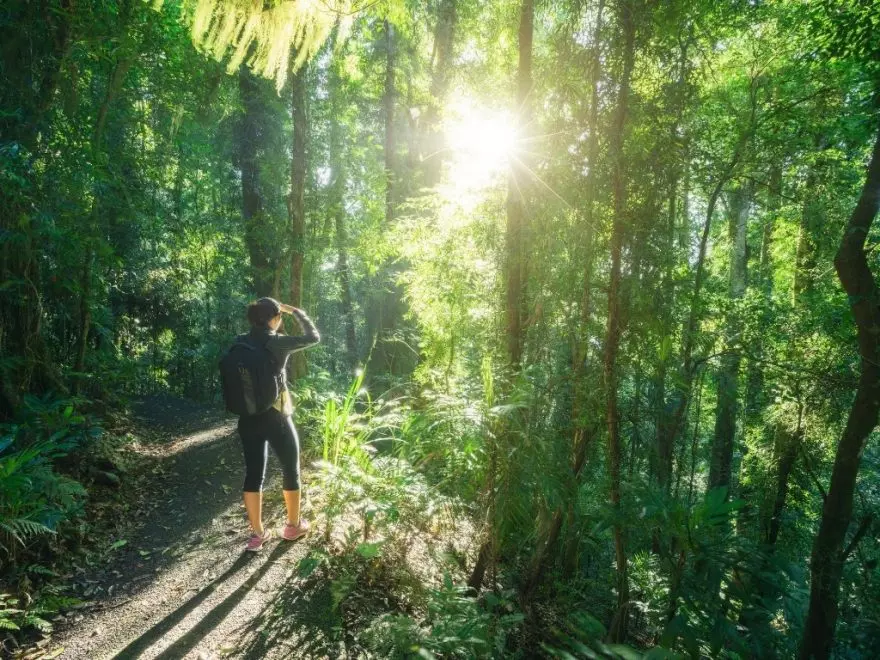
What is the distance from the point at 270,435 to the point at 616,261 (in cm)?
321

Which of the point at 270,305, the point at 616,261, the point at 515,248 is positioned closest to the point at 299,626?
the point at 270,305

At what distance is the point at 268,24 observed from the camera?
2.92m

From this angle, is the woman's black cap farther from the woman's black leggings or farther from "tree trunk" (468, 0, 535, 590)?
"tree trunk" (468, 0, 535, 590)

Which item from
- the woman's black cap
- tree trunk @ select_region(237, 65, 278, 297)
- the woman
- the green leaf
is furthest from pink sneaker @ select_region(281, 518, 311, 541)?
tree trunk @ select_region(237, 65, 278, 297)

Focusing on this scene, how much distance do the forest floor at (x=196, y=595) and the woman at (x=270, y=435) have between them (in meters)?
0.38

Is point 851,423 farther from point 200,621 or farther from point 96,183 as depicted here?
point 96,183

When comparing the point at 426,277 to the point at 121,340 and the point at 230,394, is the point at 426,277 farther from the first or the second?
the point at 121,340

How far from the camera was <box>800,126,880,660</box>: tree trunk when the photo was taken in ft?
14.7

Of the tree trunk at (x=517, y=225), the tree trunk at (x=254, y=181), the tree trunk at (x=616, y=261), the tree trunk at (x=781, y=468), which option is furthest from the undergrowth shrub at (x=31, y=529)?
the tree trunk at (x=781, y=468)

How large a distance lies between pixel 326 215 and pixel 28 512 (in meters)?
10.3

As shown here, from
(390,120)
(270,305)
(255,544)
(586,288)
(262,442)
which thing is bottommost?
(255,544)

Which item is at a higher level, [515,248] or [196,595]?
[515,248]

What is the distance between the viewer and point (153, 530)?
185 inches

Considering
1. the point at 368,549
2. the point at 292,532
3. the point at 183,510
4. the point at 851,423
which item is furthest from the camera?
the point at 183,510
